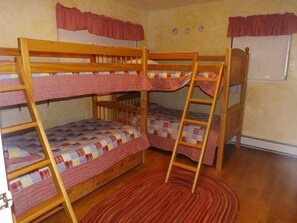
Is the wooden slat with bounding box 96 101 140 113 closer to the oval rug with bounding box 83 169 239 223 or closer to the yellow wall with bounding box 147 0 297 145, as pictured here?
the oval rug with bounding box 83 169 239 223

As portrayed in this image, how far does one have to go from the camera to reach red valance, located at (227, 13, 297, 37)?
323cm

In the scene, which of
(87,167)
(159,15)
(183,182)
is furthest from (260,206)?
(159,15)

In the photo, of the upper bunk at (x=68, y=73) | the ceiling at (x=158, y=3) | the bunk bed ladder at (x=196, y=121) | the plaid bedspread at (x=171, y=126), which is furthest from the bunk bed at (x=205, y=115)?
the ceiling at (x=158, y=3)

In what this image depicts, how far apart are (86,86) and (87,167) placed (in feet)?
2.69

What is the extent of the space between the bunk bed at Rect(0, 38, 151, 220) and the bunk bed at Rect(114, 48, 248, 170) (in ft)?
1.49

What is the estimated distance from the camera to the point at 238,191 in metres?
2.54

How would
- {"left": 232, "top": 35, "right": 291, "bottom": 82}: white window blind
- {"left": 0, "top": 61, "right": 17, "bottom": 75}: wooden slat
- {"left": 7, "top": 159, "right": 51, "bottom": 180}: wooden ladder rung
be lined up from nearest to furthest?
{"left": 7, "top": 159, "right": 51, "bottom": 180}: wooden ladder rung
{"left": 0, "top": 61, "right": 17, "bottom": 75}: wooden slat
{"left": 232, "top": 35, "right": 291, "bottom": 82}: white window blind

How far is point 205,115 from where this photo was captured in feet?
13.2

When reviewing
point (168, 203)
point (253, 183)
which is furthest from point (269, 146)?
point (168, 203)

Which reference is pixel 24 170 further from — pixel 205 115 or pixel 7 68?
pixel 205 115

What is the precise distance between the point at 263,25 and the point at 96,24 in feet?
8.51

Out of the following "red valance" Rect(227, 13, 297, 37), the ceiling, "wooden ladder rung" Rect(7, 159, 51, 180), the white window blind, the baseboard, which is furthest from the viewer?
the ceiling

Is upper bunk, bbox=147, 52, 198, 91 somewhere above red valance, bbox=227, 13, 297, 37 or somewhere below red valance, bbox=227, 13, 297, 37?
below

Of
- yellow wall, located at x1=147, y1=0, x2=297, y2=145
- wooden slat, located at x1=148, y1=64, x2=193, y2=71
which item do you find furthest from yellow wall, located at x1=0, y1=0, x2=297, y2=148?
wooden slat, located at x1=148, y1=64, x2=193, y2=71
